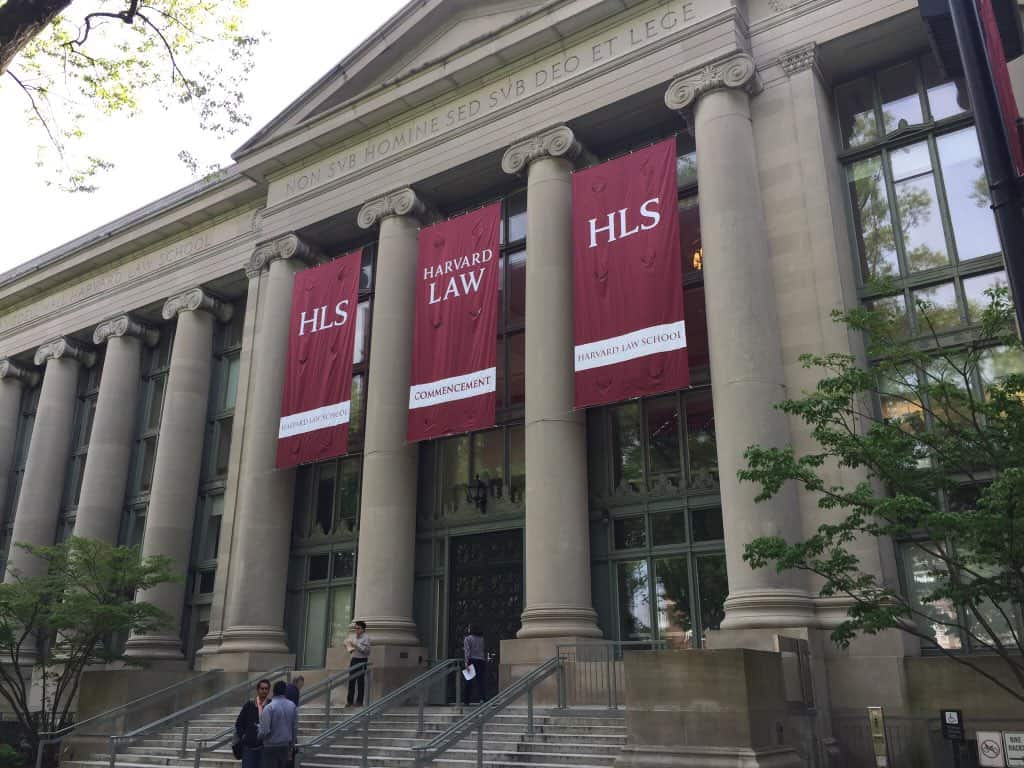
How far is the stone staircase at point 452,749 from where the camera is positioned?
45.6 feet

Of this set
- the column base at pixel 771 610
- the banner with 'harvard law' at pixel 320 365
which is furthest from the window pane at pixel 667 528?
the banner with 'harvard law' at pixel 320 365

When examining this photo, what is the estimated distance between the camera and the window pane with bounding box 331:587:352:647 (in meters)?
24.0

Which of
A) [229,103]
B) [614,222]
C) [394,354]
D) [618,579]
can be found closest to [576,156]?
[614,222]

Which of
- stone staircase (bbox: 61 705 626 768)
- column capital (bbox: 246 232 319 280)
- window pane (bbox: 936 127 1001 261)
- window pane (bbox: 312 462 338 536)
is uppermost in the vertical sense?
column capital (bbox: 246 232 319 280)

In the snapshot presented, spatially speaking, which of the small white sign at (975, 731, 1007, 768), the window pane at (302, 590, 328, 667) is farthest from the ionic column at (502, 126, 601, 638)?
the small white sign at (975, 731, 1007, 768)

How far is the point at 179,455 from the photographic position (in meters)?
28.4

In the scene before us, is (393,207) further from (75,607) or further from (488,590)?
(75,607)

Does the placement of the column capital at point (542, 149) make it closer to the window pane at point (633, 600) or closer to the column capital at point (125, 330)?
the window pane at point (633, 600)

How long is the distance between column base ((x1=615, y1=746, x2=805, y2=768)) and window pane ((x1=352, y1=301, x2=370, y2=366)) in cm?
1581

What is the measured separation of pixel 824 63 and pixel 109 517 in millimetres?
25957

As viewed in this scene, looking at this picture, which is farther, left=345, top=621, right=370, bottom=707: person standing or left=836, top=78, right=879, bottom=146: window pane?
left=836, top=78, right=879, bottom=146: window pane

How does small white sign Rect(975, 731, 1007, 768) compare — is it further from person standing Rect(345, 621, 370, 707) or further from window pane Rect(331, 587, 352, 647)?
window pane Rect(331, 587, 352, 647)

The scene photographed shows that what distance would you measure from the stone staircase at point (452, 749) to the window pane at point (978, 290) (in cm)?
1023

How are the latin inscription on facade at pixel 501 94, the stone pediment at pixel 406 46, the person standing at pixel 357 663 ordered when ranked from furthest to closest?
the stone pediment at pixel 406 46, the latin inscription on facade at pixel 501 94, the person standing at pixel 357 663
